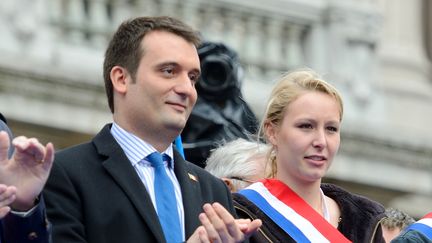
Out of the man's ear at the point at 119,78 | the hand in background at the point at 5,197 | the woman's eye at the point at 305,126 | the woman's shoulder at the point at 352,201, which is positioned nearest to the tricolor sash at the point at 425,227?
the woman's shoulder at the point at 352,201

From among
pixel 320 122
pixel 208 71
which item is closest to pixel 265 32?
pixel 208 71

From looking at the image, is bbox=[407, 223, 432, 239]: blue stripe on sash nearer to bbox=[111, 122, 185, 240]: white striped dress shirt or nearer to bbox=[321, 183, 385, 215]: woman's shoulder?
bbox=[321, 183, 385, 215]: woman's shoulder

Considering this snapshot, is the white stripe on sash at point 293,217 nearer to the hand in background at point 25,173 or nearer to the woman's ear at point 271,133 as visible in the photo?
the woman's ear at point 271,133

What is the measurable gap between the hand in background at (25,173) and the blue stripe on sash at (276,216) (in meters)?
1.33

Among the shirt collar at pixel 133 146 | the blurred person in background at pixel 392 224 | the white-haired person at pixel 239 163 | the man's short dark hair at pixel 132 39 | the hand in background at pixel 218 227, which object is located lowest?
the blurred person in background at pixel 392 224

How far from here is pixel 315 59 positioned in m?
20.1

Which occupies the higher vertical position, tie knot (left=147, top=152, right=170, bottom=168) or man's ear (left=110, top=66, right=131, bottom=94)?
man's ear (left=110, top=66, right=131, bottom=94)

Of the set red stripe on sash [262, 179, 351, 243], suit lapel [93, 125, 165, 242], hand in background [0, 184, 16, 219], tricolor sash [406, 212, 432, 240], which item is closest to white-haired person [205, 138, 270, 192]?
red stripe on sash [262, 179, 351, 243]

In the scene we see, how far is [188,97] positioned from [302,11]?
40.4 ft

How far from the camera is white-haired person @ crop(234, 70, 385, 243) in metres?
8.47

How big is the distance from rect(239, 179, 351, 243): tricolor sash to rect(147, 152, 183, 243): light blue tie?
2.18 feet

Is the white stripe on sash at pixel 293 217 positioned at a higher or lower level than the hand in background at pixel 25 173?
lower

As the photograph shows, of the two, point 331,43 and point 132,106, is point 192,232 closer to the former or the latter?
point 132,106

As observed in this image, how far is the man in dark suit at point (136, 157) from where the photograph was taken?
7.72 m
